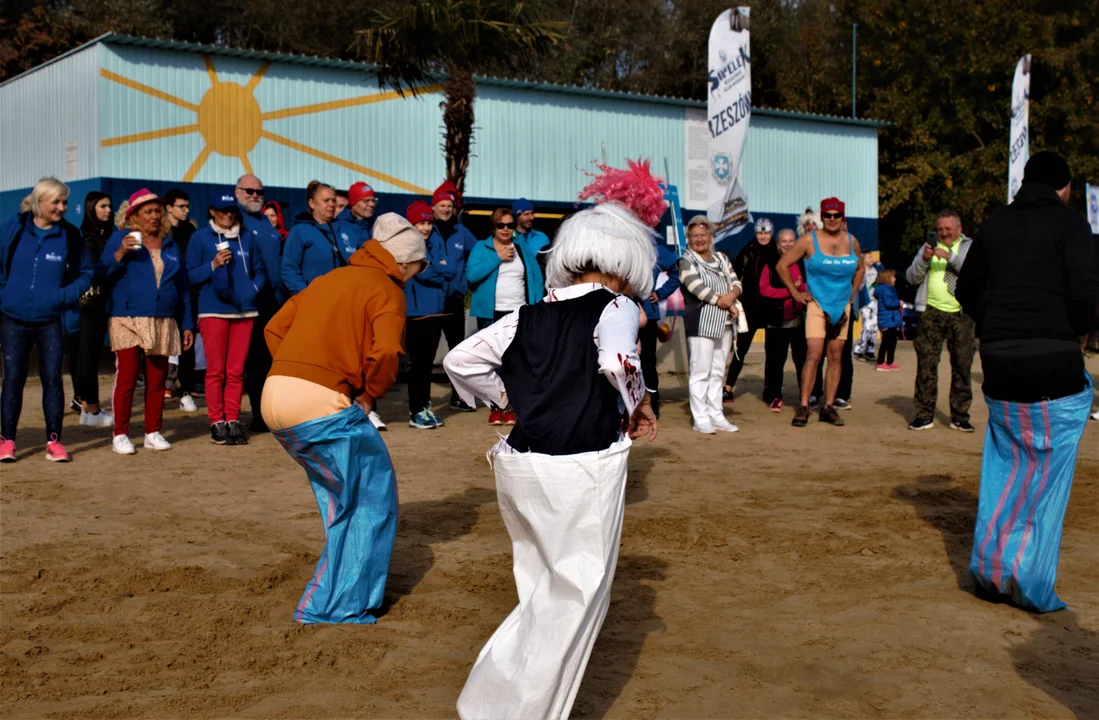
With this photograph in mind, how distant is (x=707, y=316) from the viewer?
33.0 feet

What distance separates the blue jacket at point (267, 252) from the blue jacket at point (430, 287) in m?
1.07

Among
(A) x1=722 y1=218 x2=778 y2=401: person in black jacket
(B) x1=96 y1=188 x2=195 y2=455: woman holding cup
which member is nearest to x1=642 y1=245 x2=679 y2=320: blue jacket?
(A) x1=722 y1=218 x2=778 y2=401: person in black jacket

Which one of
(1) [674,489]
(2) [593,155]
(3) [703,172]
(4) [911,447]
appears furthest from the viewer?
(3) [703,172]

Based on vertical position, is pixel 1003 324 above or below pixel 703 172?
below

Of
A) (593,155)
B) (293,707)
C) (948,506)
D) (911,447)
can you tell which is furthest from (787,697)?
(593,155)

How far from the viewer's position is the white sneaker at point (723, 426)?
33.8 feet

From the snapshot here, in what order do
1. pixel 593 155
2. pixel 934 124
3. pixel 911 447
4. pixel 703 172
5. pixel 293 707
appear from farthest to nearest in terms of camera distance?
pixel 934 124
pixel 703 172
pixel 593 155
pixel 911 447
pixel 293 707

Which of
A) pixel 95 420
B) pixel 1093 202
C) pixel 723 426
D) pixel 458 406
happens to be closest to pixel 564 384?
pixel 723 426

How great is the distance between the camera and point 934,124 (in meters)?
32.6

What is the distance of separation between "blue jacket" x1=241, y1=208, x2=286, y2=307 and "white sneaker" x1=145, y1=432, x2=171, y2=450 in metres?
1.37

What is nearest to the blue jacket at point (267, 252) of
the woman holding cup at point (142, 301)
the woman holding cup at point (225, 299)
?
the woman holding cup at point (225, 299)

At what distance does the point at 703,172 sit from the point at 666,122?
1.64m

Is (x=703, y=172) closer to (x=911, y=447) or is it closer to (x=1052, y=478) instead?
(x=911, y=447)

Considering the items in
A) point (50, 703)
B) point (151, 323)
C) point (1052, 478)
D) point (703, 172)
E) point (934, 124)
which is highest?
point (934, 124)
